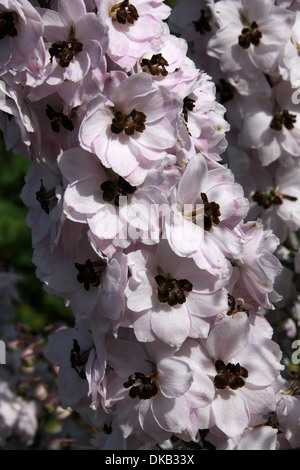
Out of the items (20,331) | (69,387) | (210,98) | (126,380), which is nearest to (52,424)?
(20,331)

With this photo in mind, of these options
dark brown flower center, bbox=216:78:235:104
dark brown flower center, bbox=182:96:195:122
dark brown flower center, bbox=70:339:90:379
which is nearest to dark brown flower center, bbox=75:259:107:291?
dark brown flower center, bbox=70:339:90:379

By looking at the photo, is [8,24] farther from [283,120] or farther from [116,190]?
[283,120]

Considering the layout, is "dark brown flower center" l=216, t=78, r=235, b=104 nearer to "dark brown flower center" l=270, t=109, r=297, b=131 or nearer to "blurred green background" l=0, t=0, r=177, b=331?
"dark brown flower center" l=270, t=109, r=297, b=131

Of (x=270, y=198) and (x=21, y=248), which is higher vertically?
(x=270, y=198)

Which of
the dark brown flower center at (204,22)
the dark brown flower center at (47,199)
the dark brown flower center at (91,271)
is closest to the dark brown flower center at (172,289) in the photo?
the dark brown flower center at (91,271)

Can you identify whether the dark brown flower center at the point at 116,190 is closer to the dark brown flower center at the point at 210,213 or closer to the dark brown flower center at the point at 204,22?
the dark brown flower center at the point at 210,213

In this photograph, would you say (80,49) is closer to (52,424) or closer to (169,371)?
(169,371)

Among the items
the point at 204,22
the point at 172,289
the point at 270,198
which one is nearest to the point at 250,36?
the point at 204,22
